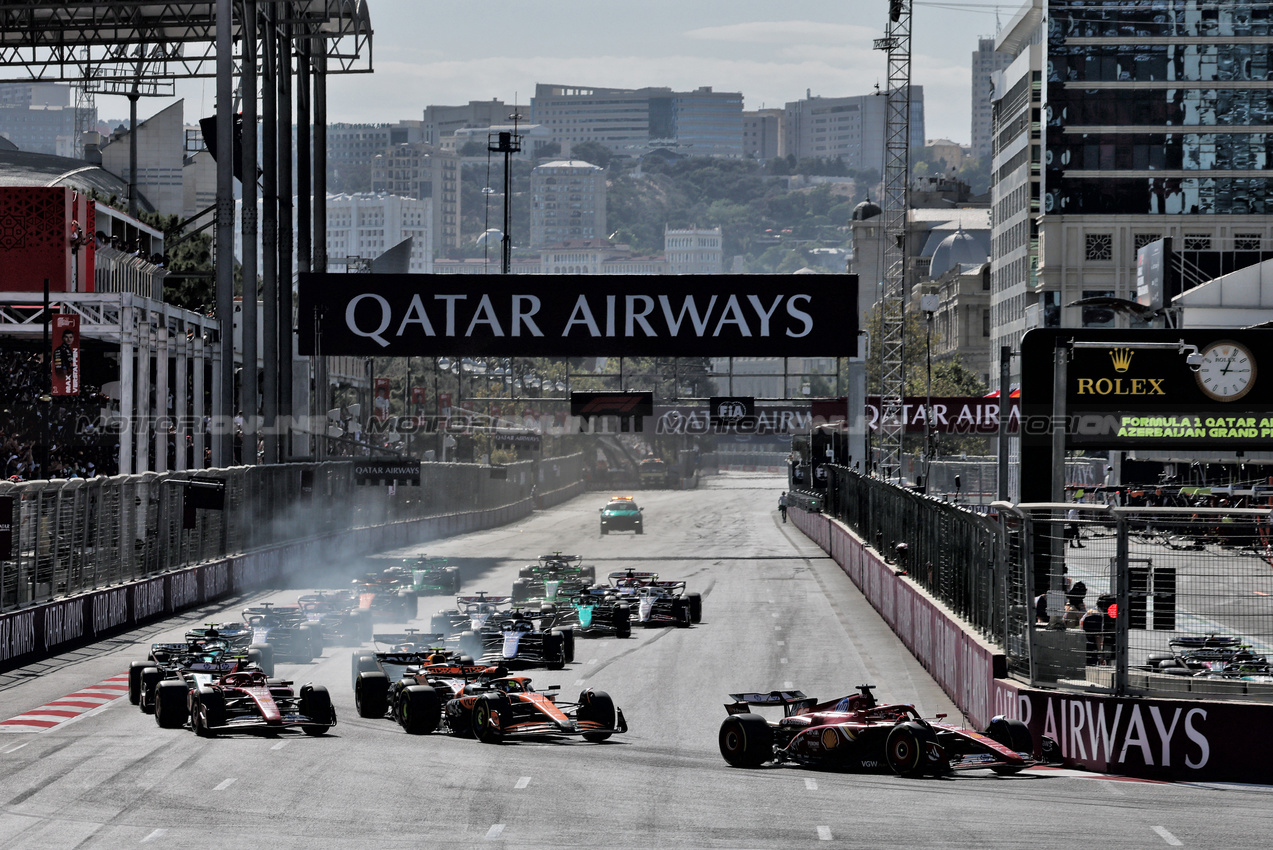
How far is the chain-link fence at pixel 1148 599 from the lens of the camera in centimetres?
1648

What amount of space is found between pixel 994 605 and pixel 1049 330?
18.3 ft

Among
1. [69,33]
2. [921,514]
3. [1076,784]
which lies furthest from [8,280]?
[1076,784]

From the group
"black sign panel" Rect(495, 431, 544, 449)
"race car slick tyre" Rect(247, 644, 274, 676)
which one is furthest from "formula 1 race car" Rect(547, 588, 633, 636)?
"black sign panel" Rect(495, 431, 544, 449)

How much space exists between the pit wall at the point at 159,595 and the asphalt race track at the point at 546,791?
125cm

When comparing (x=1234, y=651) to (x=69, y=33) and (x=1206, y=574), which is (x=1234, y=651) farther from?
(x=69, y=33)

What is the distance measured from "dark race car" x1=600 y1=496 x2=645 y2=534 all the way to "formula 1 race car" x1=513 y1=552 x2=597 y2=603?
38589mm

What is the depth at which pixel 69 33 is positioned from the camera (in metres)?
59.9

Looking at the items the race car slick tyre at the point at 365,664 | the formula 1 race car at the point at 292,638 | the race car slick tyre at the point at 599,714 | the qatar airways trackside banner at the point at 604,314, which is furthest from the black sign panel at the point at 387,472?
the race car slick tyre at the point at 599,714

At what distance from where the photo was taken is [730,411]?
66.4 metres

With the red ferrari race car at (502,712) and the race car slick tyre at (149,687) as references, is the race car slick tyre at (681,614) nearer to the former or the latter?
the red ferrari race car at (502,712)

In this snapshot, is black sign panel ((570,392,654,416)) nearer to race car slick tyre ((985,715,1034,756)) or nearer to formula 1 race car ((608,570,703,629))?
formula 1 race car ((608,570,703,629))

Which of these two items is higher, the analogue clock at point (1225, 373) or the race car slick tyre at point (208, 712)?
the analogue clock at point (1225, 373)

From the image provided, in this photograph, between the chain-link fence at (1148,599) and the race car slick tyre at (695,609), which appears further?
the race car slick tyre at (695,609)

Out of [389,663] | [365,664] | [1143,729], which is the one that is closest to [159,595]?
[365,664]
